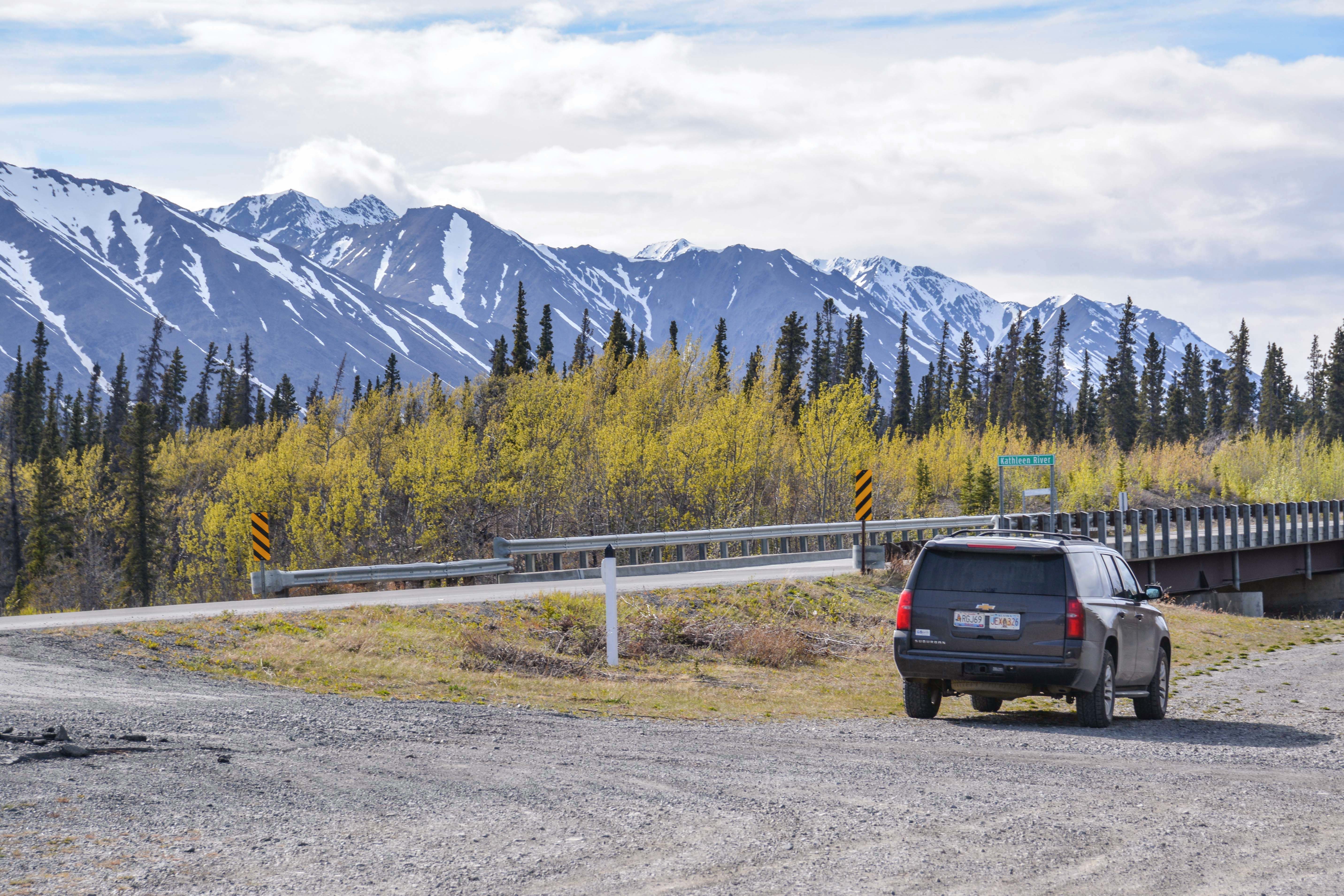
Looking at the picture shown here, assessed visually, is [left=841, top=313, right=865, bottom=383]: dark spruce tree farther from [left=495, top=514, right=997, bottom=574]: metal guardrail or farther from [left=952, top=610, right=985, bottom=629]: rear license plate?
[left=952, top=610, right=985, bottom=629]: rear license plate

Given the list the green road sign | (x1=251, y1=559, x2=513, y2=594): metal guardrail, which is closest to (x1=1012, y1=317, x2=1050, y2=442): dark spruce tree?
the green road sign

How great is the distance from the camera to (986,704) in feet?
42.8

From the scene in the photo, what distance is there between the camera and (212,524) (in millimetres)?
62969

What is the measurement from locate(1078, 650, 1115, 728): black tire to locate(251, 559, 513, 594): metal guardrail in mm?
13449

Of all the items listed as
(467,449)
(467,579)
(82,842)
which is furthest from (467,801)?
(467,449)

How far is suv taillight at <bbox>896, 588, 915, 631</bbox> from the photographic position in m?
11.4

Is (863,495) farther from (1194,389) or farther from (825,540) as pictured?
(1194,389)

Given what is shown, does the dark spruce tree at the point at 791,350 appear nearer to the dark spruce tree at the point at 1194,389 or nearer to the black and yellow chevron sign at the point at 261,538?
the black and yellow chevron sign at the point at 261,538

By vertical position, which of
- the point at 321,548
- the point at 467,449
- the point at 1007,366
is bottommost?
the point at 321,548

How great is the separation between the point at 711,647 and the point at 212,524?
170 ft

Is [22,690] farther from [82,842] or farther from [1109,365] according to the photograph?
[1109,365]

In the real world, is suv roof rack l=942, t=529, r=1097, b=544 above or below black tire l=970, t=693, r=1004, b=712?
above

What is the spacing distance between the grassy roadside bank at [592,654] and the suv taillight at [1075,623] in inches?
96.5

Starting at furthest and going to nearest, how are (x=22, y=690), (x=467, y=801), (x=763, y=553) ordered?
1. (x=763, y=553)
2. (x=22, y=690)
3. (x=467, y=801)
